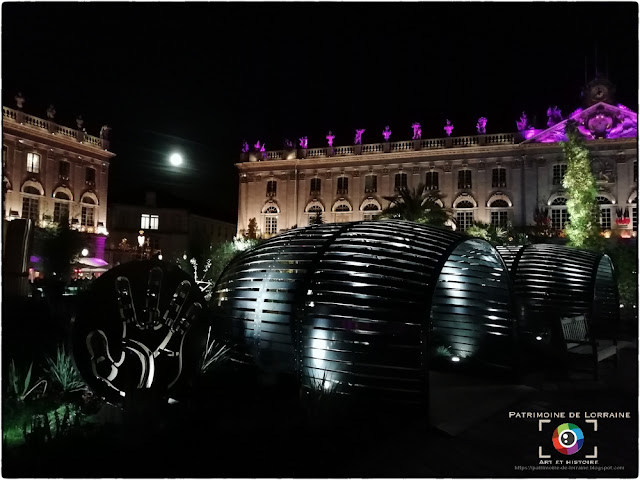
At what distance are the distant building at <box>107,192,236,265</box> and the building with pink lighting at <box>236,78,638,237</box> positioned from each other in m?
6.16

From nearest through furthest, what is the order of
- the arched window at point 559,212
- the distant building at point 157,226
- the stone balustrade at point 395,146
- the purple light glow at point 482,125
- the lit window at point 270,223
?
1. the arched window at point 559,212
2. the stone balustrade at point 395,146
3. the purple light glow at point 482,125
4. the distant building at point 157,226
5. the lit window at point 270,223

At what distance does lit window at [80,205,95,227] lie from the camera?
1751 inches

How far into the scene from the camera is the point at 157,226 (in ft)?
160

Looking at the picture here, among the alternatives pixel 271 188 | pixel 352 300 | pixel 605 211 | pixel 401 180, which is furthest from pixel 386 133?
pixel 352 300

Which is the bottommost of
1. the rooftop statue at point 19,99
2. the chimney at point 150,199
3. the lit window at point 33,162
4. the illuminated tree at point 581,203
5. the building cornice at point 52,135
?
the illuminated tree at point 581,203

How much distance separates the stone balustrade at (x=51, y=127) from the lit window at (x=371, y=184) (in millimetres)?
25865

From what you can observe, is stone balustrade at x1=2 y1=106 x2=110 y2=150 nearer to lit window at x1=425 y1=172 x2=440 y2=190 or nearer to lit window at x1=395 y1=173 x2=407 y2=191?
lit window at x1=395 y1=173 x2=407 y2=191

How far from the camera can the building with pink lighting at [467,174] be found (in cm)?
4128

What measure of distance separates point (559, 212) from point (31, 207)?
148 ft

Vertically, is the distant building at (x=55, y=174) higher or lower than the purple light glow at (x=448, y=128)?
lower

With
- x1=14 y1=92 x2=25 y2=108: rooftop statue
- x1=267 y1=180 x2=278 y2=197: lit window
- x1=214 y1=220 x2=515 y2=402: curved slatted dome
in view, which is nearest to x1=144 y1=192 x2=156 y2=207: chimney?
x1=267 y1=180 x2=278 y2=197: lit window

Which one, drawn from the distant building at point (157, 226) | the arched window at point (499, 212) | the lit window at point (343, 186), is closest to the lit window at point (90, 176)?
the distant building at point (157, 226)

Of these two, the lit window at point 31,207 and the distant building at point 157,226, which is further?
the distant building at point 157,226

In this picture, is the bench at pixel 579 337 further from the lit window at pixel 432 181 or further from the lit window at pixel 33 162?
the lit window at pixel 33 162
